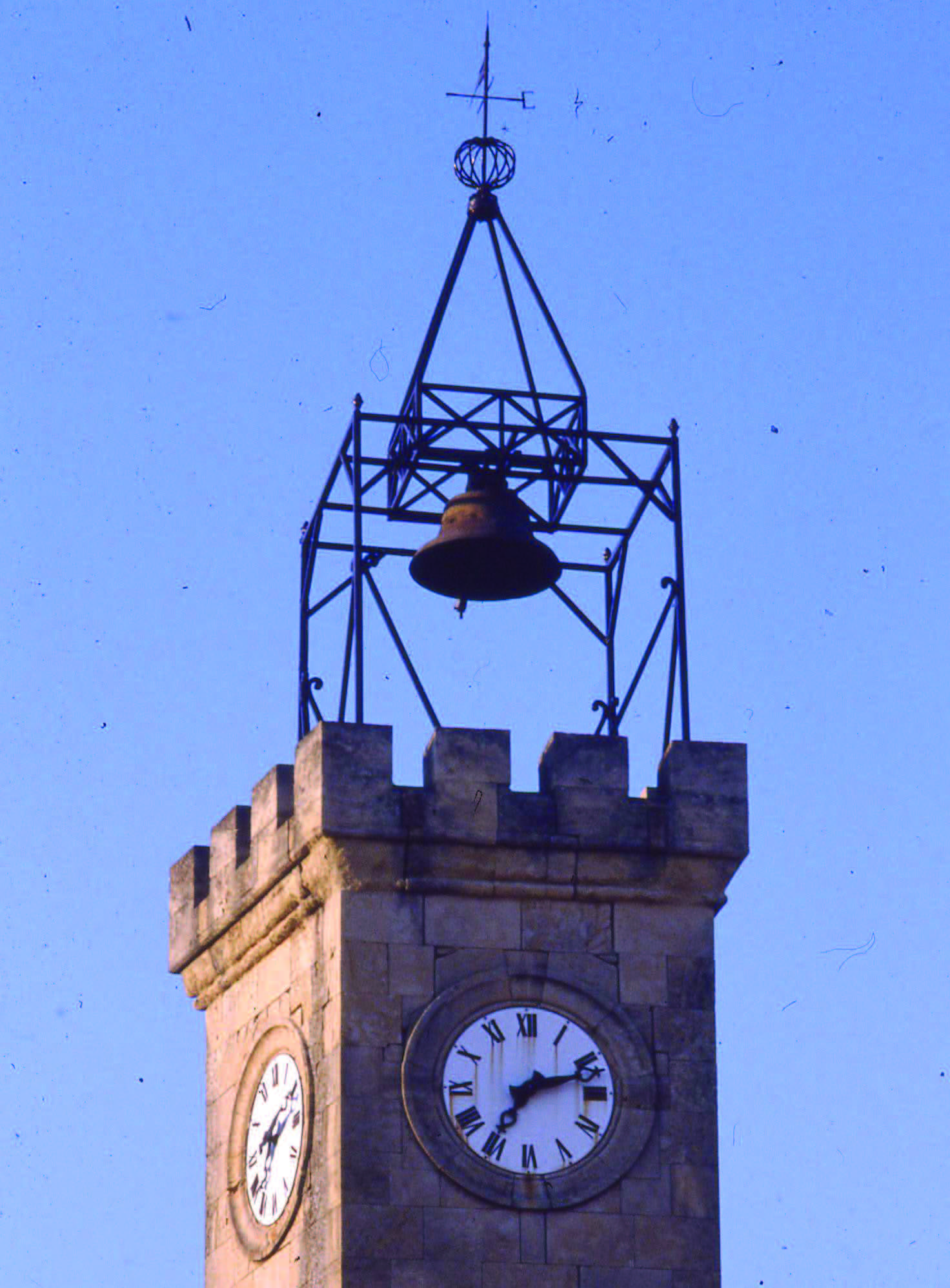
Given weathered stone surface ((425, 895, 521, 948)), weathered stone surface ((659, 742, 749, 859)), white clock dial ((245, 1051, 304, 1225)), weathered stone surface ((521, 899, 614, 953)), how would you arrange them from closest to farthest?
1. weathered stone surface ((425, 895, 521, 948))
2. weathered stone surface ((521, 899, 614, 953))
3. white clock dial ((245, 1051, 304, 1225))
4. weathered stone surface ((659, 742, 749, 859))

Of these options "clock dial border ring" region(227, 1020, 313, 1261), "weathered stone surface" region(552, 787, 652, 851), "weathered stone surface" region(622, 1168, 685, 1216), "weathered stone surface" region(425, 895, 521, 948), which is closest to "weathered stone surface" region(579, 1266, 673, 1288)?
"weathered stone surface" region(622, 1168, 685, 1216)

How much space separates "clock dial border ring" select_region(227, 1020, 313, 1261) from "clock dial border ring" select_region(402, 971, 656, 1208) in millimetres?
1061

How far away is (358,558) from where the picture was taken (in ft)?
128

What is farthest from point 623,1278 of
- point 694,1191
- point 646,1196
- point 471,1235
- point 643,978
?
point 643,978

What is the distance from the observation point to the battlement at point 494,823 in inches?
1495

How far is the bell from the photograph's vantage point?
3941 cm

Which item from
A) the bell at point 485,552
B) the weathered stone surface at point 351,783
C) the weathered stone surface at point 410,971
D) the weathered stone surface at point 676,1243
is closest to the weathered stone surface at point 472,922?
the weathered stone surface at point 410,971

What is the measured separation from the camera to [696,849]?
38656 millimetres

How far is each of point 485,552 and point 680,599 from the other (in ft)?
5.51

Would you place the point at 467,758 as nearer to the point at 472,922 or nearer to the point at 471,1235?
the point at 472,922

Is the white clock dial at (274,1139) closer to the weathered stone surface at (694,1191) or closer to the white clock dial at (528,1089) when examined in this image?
the white clock dial at (528,1089)

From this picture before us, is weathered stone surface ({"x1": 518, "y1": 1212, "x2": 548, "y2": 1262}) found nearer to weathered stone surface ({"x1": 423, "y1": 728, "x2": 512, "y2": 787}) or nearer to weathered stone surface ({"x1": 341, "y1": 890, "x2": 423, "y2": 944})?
weathered stone surface ({"x1": 341, "y1": 890, "x2": 423, "y2": 944})

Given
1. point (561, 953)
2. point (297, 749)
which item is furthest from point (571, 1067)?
point (297, 749)

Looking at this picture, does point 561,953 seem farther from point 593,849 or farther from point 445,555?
point 445,555
